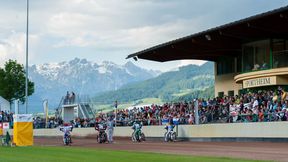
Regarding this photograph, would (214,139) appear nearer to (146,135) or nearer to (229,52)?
(146,135)

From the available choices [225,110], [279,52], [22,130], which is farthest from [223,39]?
[22,130]

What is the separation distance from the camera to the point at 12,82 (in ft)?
292

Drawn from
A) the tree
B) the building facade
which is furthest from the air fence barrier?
the tree

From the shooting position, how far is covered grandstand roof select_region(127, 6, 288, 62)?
131 ft

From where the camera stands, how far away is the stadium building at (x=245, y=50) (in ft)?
137

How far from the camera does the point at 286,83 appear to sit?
144 feet

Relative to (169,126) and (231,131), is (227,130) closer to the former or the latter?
(231,131)

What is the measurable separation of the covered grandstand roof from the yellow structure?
15098 mm

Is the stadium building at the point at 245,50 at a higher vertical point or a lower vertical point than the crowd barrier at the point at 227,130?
higher

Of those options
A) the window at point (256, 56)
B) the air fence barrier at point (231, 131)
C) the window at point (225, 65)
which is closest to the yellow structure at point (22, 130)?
the air fence barrier at point (231, 131)

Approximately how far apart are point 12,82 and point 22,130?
52.2 m

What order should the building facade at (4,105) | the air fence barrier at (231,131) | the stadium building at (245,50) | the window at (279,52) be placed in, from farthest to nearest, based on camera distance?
1. the building facade at (4,105)
2. the window at (279,52)
3. the stadium building at (245,50)
4. the air fence barrier at (231,131)

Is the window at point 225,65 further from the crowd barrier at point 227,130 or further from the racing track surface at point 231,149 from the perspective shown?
the racing track surface at point 231,149

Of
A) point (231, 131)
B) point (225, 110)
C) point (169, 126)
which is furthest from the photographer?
point (169, 126)
